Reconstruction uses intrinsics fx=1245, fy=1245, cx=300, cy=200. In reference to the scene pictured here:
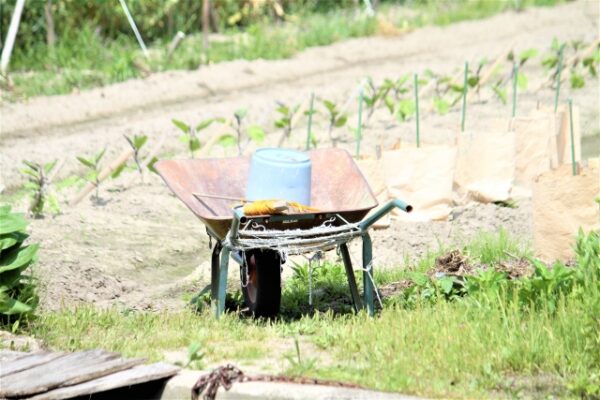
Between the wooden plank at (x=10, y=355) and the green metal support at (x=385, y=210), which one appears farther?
the green metal support at (x=385, y=210)

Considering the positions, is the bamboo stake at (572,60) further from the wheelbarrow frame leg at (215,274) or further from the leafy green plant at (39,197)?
the wheelbarrow frame leg at (215,274)

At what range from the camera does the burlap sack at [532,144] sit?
9336mm

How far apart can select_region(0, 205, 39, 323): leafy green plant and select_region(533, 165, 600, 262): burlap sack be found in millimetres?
3051

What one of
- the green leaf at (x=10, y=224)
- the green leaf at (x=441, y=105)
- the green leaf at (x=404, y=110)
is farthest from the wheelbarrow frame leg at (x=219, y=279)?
the green leaf at (x=441, y=105)

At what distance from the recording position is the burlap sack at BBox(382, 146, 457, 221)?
28.1ft

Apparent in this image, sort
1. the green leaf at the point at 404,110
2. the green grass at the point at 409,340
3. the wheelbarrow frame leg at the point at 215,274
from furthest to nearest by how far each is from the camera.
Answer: the green leaf at the point at 404,110, the wheelbarrow frame leg at the point at 215,274, the green grass at the point at 409,340

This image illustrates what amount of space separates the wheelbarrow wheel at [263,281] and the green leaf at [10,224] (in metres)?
1.21

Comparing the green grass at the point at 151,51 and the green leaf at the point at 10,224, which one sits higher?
the green grass at the point at 151,51

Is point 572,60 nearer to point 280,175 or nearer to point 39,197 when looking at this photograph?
point 39,197

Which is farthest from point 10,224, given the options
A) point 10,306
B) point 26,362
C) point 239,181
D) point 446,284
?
point 446,284

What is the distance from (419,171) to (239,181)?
72.0 inches

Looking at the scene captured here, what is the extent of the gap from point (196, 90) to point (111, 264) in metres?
5.89

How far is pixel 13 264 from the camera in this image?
630 cm

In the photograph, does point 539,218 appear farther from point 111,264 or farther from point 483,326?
point 111,264
